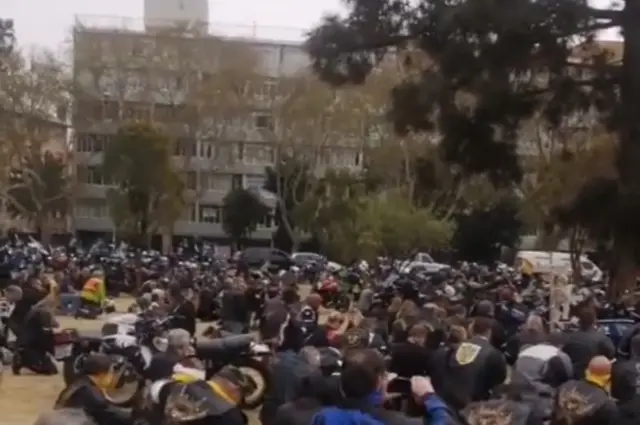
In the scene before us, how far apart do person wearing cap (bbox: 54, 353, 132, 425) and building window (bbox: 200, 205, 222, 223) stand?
217ft

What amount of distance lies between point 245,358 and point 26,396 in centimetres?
363

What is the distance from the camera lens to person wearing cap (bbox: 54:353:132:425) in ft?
23.5

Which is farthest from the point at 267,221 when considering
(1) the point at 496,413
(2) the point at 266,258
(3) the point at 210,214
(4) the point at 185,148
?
(1) the point at 496,413

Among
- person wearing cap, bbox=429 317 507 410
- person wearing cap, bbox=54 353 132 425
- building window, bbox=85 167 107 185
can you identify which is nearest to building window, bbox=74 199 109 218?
building window, bbox=85 167 107 185

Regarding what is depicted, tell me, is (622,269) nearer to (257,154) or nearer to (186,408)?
(186,408)

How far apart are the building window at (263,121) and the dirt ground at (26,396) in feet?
144

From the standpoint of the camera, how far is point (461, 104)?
872 inches

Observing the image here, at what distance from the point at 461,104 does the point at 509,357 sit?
9.57 metres

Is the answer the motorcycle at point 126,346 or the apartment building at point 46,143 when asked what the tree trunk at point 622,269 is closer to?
the motorcycle at point 126,346

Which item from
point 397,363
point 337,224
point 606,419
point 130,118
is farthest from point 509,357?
point 130,118

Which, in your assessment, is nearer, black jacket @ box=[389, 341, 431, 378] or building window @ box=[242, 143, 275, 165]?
black jacket @ box=[389, 341, 431, 378]

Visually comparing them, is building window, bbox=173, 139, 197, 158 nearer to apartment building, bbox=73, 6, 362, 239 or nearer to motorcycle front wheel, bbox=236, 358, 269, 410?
apartment building, bbox=73, 6, 362, 239

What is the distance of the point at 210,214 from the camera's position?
246ft

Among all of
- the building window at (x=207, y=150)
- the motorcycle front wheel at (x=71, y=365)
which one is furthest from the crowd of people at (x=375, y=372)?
the building window at (x=207, y=150)
